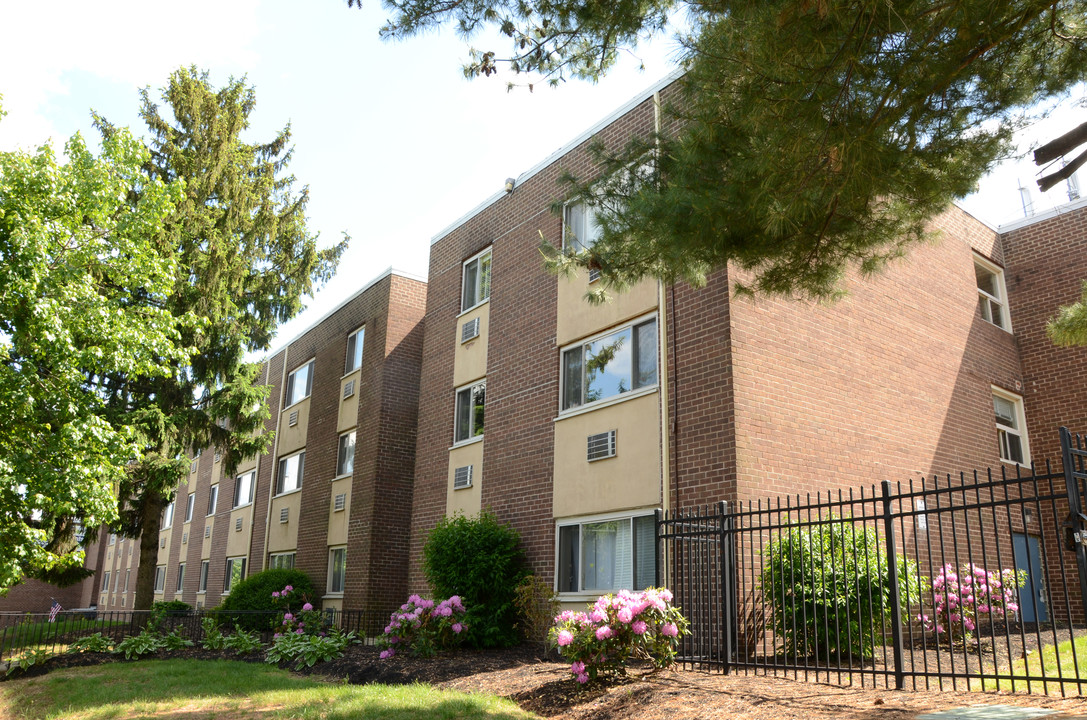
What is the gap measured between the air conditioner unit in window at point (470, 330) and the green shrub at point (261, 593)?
8.32 m

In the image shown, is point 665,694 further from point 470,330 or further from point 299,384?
point 299,384

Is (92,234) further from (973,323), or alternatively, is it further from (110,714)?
(973,323)

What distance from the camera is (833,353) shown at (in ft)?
41.9

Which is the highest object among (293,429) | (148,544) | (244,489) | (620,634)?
(293,429)

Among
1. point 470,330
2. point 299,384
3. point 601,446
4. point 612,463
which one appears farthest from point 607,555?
point 299,384

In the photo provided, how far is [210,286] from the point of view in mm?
19141

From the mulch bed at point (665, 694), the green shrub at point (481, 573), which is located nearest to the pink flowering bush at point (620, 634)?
the mulch bed at point (665, 694)

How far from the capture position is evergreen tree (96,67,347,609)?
18.6 m

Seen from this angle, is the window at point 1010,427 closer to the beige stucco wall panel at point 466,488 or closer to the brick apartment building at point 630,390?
the brick apartment building at point 630,390

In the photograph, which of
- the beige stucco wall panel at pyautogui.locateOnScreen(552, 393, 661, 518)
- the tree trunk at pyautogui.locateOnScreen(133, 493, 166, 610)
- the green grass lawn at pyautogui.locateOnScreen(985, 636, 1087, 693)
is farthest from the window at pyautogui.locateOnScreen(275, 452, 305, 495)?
the green grass lawn at pyautogui.locateOnScreen(985, 636, 1087, 693)

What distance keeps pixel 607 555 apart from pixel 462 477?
15.5 ft

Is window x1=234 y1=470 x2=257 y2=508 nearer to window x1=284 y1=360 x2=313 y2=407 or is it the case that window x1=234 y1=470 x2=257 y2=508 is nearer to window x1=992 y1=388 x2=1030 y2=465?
window x1=284 y1=360 x2=313 y2=407

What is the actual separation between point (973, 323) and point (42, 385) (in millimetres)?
17613

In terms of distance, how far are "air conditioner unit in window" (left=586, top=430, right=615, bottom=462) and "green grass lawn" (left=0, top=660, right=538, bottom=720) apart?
4536 mm
